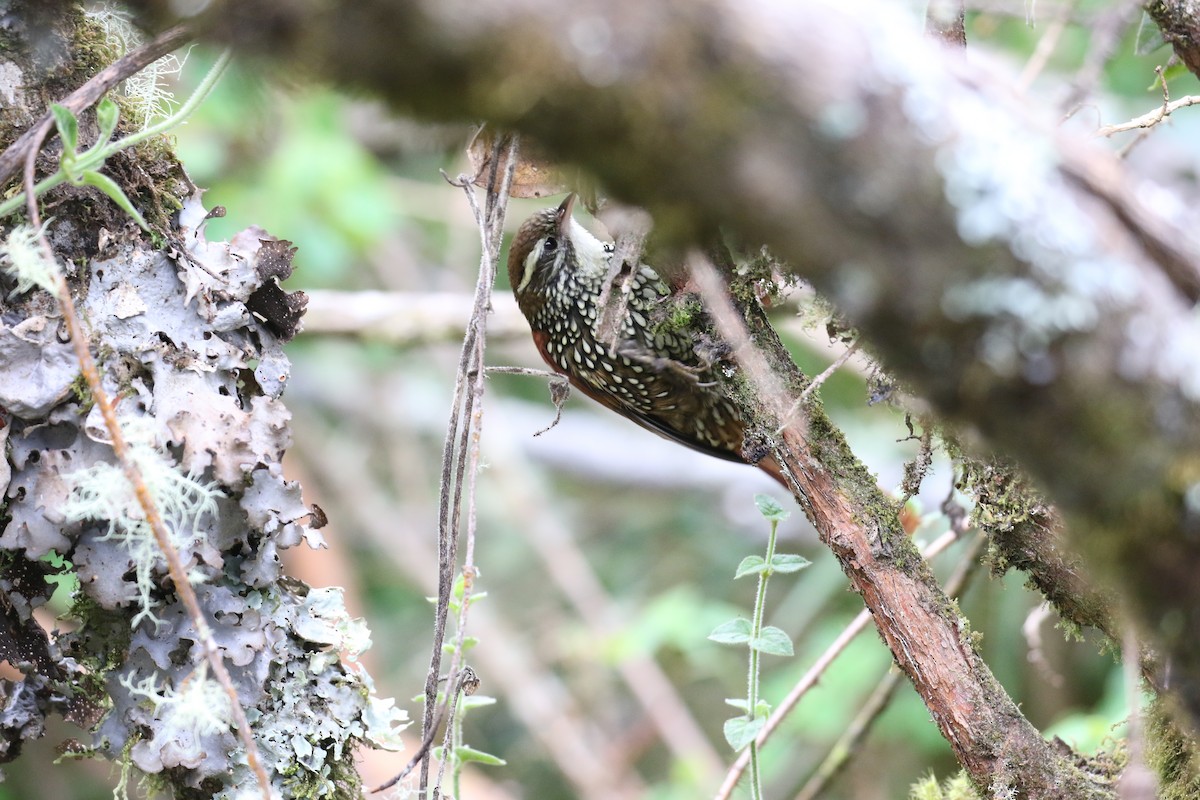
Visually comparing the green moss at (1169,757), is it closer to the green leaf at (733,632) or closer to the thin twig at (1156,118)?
the green leaf at (733,632)

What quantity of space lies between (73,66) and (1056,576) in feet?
6.08

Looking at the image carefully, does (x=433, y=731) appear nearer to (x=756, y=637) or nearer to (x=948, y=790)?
(x=756, y=637)

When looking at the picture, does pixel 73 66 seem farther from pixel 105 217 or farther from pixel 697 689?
pixel 697 689

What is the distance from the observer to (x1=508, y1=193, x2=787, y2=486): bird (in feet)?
9.43

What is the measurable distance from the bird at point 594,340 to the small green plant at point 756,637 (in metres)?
0.94

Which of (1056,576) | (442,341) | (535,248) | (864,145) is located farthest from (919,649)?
(442,341)

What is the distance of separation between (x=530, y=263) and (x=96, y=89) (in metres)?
1.91

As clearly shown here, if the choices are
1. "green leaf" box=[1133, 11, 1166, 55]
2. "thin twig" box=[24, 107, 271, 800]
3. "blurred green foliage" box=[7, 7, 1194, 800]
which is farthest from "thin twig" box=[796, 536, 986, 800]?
"thin twig" box=[24, 107, 271, 800]

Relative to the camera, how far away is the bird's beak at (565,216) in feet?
10.0

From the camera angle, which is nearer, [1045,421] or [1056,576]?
[1045,421]

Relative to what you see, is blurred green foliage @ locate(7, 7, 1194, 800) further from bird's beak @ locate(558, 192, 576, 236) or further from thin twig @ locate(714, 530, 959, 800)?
bird's beak @ locate(558, 192, 576, 236)

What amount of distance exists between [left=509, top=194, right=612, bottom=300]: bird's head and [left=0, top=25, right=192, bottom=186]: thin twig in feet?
5.89

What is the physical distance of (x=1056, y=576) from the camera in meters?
1.89

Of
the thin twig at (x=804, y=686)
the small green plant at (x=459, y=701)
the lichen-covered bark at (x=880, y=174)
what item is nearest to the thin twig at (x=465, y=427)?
the small green plant at (x=459, y=701)
